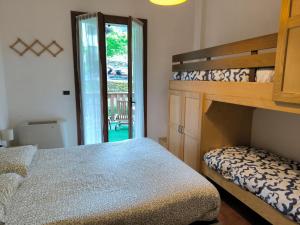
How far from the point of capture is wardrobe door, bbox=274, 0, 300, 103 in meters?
1.40

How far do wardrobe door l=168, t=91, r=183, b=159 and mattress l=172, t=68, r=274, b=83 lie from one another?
313 millimetres

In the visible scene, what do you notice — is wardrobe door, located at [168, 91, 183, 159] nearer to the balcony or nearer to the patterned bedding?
the patterned bedding

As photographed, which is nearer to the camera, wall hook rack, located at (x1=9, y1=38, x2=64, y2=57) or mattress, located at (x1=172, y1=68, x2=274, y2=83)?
mattress, located at (x1=172, y1=68, x2=274, y2=83)

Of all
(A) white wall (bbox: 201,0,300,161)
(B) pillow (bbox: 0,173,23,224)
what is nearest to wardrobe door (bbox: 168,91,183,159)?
(A) white wall (bbox: 201,0,300,161)

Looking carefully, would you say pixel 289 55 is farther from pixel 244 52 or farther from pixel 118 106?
pixel 118 106

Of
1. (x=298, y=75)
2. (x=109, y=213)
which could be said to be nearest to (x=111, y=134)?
(x=109, y=213)

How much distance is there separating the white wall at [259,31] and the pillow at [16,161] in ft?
8.23

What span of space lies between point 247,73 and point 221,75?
1.10 feet

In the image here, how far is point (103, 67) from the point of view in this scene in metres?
3.22

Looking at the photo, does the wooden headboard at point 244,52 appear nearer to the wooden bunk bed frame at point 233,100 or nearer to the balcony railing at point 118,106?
the wooden bunk bed frame at point 233,100

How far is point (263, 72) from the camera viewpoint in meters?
1.75

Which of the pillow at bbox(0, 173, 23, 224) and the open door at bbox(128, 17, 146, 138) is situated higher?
the open door at bbox(128, 17, 146, 138)

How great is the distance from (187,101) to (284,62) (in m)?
1.40

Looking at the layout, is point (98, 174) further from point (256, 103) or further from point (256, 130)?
point (256, 130)
